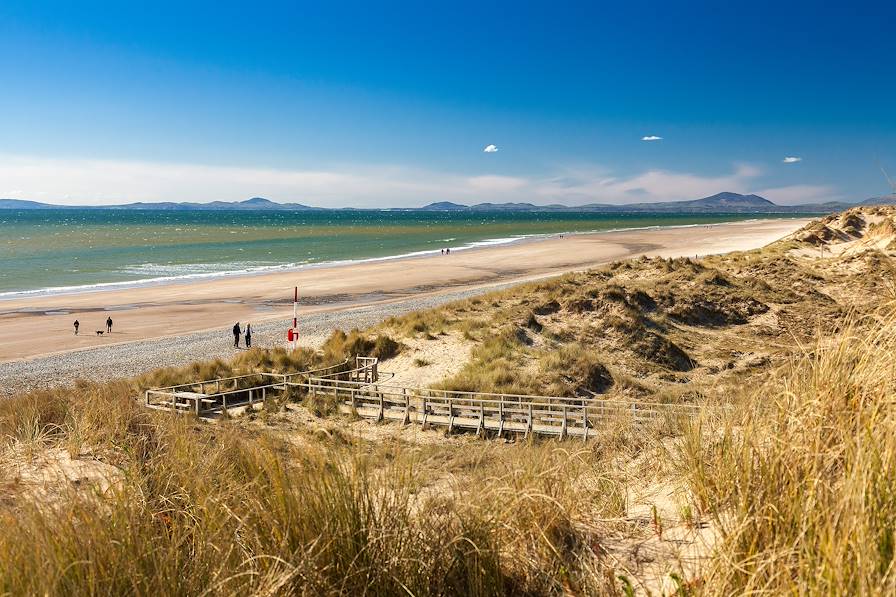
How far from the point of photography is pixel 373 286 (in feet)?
159

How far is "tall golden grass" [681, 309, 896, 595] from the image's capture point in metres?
2.32

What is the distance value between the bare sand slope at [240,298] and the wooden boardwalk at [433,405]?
52.8ft

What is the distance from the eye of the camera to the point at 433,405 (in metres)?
14.4

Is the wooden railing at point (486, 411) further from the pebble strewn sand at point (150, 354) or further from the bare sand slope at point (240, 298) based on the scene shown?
the bare sand slope at point (240, 298)

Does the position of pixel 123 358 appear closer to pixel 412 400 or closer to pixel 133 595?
pixel 412 400

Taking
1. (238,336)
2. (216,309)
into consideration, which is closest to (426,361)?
(238,336)

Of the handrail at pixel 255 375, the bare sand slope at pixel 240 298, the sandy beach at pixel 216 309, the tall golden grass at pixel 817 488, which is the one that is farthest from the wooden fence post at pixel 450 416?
the bare sand slope at pixel 240 298

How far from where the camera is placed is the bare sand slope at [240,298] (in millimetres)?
32281

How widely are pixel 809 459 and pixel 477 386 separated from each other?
14.5 meters

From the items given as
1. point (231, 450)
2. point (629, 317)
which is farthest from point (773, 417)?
point (629, 317)

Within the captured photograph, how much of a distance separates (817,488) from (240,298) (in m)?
43.9

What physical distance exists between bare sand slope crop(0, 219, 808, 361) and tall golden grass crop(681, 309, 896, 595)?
3153 cm

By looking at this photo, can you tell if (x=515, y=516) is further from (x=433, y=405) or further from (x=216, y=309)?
(x=216, y=309)

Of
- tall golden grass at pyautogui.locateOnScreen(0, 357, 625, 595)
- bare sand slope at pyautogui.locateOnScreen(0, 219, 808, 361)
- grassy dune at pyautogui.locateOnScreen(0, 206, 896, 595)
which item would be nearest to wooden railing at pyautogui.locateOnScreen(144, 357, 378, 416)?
grassy dune at pyautogui.locateOnScreen(0, 206, 896, 595)
